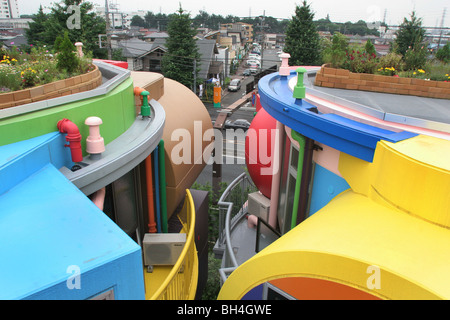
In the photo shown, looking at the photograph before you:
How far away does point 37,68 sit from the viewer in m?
6.04

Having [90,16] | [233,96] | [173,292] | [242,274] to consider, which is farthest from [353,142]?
[233,96]

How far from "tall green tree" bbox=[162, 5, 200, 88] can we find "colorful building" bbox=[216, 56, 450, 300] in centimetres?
3169

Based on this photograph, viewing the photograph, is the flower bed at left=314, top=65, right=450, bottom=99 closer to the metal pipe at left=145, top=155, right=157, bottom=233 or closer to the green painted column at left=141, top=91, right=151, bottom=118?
the green painted column at left=141, top=91, right=151, bottom=118

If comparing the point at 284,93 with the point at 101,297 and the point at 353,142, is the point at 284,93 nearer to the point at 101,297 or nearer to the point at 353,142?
the point at 353,142

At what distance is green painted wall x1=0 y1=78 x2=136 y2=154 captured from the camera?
15.4 feet

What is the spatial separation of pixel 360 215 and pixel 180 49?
34845 millimetres

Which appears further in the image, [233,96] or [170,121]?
[233,96]

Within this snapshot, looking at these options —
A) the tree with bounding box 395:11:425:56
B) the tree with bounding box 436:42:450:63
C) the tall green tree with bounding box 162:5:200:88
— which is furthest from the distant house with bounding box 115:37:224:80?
the tree with bounding box 436:42:450:63

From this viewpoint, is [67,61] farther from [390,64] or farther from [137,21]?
[137,21]

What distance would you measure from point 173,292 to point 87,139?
2836mm

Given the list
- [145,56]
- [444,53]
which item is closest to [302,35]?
[145,56]

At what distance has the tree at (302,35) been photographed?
3388 centimetres

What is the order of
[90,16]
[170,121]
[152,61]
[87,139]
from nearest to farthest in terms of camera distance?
[87,139] → [170,121] → [90,16] → [152,61]

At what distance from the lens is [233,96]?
144ft
